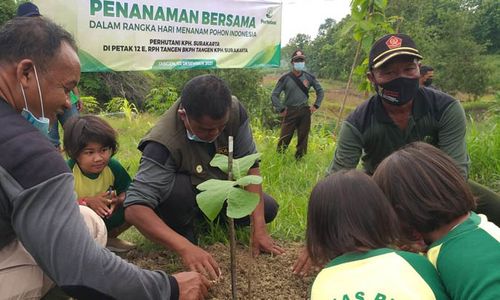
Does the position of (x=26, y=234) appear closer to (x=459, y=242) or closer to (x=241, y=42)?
(x=459, y=242)

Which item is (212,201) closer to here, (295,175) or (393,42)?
(393,42)

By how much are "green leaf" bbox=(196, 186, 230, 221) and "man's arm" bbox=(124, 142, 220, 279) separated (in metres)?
0.58

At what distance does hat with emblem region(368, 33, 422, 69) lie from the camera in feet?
7.08

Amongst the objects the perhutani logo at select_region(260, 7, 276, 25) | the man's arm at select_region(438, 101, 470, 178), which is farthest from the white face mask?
the perhutani logo at select_region(260, 7, 276, 25)

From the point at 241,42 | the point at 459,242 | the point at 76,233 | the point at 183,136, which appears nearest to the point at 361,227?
the point at 459,242

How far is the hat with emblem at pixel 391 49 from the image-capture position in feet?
7.08

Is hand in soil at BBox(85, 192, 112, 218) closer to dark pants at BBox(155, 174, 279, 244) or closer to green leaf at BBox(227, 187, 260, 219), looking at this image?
dark pants at BBox(155, 174, 279, 244)

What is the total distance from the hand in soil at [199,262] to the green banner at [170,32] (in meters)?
2.62

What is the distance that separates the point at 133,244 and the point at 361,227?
171 centimetres

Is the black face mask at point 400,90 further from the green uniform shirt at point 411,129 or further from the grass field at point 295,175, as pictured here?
the grass field at point 295,175

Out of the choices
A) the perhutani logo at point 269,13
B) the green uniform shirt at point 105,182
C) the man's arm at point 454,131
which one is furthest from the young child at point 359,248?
the perhutani logo at point 269,13

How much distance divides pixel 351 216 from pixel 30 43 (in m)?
1.03

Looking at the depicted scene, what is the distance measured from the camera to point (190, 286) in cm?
155

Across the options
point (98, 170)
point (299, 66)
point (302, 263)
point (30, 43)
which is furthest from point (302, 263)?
point (299, 66)
